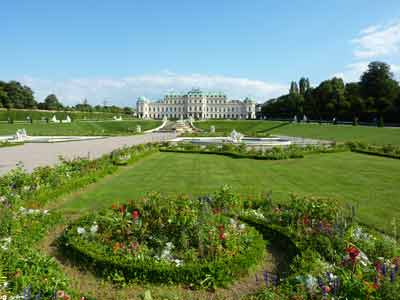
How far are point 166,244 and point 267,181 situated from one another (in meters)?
5.32

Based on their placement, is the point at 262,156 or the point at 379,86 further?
the point at 379,86

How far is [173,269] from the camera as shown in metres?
3.46

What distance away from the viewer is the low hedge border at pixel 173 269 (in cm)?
346

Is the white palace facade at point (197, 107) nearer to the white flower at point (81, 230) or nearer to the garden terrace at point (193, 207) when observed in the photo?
the garden terrace at point (193, 207)

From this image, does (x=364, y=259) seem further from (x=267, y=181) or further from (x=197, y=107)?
(x=197, y=107)

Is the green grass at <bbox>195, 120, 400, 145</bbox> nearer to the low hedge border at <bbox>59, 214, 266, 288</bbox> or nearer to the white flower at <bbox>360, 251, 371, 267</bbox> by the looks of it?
the white flower at <bbox>360, 251, 371, 267</bbox>

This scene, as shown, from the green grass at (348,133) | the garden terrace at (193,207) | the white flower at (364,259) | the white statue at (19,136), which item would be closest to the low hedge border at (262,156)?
the garden terrace at (193,207)

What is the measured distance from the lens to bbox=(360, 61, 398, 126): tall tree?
4247 cm

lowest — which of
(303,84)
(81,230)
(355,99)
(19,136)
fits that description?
(81,230)

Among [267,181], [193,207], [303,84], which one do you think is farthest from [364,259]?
[303,84]

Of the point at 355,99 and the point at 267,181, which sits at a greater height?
the point at 355,99

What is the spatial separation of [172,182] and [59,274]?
5389 millimetres

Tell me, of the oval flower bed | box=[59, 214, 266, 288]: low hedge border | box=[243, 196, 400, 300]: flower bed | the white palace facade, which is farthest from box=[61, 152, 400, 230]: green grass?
→ the white palace facade

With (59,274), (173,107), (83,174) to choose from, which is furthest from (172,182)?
(173,107)
